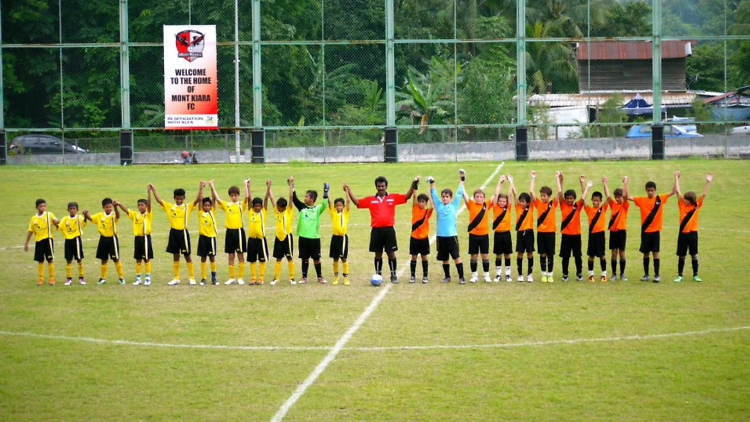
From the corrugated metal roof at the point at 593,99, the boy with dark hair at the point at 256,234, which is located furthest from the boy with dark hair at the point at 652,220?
the corrugated metal roof at the point at 593,99

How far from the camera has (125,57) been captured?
4144cm

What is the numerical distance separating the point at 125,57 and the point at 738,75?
2623cm

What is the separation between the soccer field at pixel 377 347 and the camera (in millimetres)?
9906

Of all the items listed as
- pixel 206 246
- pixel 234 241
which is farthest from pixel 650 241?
pixel 206 246

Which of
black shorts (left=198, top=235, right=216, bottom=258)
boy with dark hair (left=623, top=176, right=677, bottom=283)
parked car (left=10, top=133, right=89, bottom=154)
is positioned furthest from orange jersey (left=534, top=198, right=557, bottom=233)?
parked car (left=10, top=133, right=89, bottom=154)

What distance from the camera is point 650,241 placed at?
16.8m

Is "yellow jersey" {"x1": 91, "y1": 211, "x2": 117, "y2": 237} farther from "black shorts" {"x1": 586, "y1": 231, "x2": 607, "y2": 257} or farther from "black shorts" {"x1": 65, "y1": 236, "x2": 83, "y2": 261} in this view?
"black shorts" {"x1": 586, "y1": 231, "x2": 607, "y2": 257}

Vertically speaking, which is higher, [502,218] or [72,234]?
[502,218]

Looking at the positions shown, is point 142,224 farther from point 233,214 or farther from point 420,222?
point 420,222

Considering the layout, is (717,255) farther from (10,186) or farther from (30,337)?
(10,186)

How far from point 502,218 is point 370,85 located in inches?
987

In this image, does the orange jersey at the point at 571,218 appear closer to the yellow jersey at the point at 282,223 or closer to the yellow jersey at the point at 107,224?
the yellow jersey at the point at 282,223

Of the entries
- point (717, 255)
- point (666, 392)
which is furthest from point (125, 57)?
point (666, 392)

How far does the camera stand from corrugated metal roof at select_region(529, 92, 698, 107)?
41.5 m
